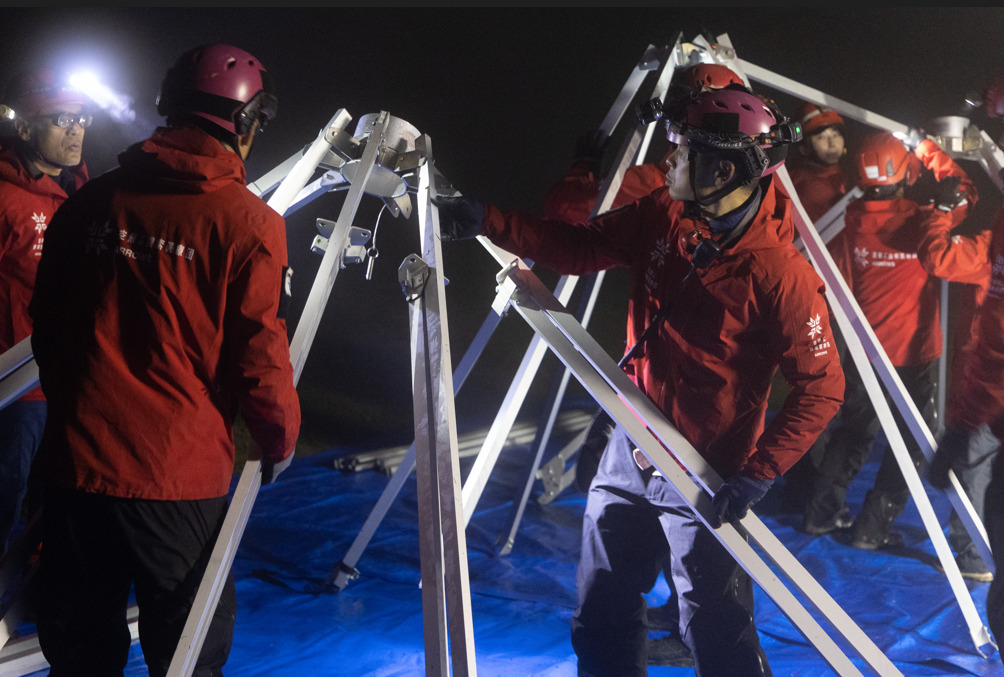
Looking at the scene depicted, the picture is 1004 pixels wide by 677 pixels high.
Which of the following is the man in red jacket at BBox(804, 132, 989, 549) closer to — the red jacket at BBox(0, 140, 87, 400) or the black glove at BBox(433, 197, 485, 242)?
the black glove at BBox(433, 197, 485, 242)

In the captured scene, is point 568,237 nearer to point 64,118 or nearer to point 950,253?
point 64,118

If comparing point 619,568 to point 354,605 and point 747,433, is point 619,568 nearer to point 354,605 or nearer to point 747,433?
point 747,433

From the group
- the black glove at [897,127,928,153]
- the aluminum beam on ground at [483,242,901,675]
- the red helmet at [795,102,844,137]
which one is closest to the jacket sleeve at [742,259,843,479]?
the aluminum beam on ground at [483,242,901,675]

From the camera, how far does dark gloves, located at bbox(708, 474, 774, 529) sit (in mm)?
2037

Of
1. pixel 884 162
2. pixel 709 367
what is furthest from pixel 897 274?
pixel 709 367

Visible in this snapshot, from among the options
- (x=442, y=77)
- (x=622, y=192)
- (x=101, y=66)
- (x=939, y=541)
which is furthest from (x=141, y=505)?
(x=442, y=77)

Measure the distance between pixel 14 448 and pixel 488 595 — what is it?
206cm

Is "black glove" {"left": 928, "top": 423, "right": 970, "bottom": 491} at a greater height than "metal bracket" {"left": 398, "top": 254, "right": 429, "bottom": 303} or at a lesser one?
lesser

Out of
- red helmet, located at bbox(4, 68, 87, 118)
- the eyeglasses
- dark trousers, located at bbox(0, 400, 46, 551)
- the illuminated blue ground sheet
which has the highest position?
red helmet, located at bbox(4, 68, 87, 118)

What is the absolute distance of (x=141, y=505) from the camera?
1747 millimetres

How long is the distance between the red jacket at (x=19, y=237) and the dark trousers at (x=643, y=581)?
220 centimetres

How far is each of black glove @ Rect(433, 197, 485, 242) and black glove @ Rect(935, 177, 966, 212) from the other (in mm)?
3025

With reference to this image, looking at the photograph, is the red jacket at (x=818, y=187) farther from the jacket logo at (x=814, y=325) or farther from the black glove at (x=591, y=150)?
the jacket logo at (x=814, y=325)

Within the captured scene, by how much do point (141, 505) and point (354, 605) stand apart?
1.82 meters
